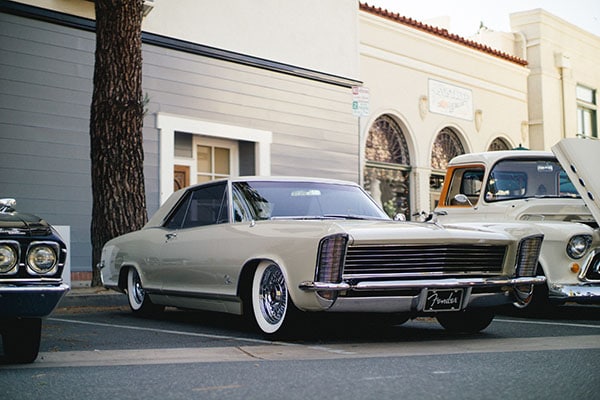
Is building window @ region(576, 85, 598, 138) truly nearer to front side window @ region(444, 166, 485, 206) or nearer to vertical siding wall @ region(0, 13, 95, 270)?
front side window @ region(444, 166, 485, 206)

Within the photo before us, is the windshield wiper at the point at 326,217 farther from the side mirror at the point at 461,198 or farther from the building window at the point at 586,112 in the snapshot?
the building window at the point at 586,112

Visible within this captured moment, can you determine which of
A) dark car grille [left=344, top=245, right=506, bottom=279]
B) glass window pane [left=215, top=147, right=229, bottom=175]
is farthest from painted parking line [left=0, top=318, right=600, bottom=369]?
glass window pane [left=215, top=147, right=229, bottom=175]

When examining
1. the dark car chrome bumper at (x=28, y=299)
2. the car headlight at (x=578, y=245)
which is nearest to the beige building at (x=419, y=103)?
the car headlight at (x=578, y=245)

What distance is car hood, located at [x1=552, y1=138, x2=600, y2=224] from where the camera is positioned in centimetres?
858

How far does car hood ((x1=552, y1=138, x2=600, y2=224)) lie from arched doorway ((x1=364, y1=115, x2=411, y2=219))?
10.2 m

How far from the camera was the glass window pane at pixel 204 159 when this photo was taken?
15.6 meters

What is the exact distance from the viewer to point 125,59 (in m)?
10.8

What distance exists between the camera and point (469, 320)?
7285 mm

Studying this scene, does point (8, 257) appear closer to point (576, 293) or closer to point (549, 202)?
point (576, 293)

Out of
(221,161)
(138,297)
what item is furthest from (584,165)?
(221,161)

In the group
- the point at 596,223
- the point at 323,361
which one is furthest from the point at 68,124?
the point at 323,361

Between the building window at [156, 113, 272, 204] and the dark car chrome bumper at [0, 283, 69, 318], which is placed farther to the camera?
the building window at [156, 113, 272, 204]

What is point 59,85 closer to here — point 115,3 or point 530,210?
point 115,3

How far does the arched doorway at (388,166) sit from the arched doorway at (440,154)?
959 millimetres
